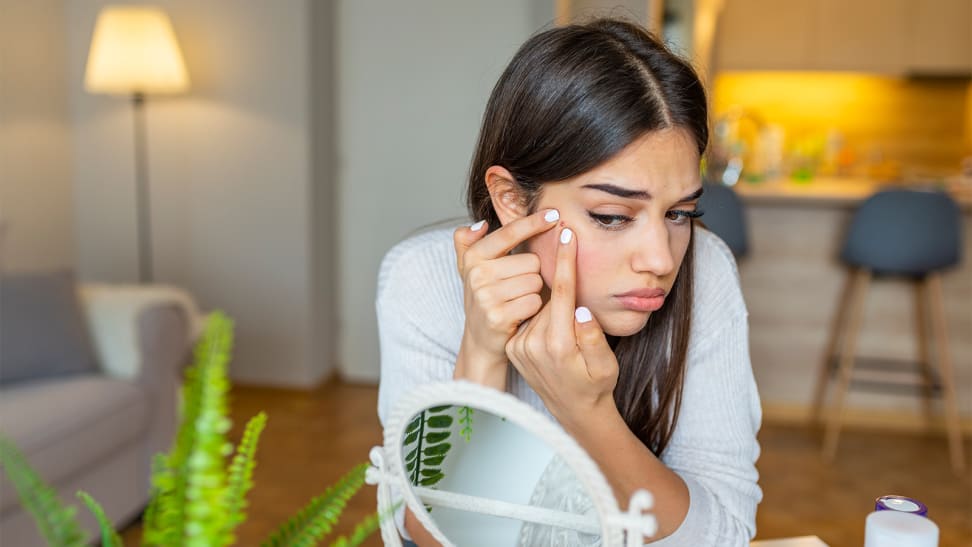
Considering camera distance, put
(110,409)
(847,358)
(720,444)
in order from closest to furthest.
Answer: (720,444), (110,409), (847,358)

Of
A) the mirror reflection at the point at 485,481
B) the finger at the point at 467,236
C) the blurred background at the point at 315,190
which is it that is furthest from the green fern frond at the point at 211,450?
the blurred background at the point at 315,190

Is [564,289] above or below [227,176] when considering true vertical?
above

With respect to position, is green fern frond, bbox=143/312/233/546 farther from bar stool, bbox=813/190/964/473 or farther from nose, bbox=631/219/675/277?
bar stool, bbox=813/190/964/473

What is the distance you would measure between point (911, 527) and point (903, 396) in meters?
2.96

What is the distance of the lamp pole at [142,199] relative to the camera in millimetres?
3822

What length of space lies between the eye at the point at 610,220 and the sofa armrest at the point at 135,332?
1943mm

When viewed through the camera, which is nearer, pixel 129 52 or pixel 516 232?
pixel 516 232

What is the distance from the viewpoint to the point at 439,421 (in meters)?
0.70

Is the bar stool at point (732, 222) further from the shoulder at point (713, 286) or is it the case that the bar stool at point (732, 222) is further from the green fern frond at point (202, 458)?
the green fern frond at point (202, 458)

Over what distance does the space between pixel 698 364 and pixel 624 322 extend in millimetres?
176

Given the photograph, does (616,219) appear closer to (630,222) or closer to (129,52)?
(630,222)

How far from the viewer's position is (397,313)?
116cm

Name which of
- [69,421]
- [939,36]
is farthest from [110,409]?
[939,36]

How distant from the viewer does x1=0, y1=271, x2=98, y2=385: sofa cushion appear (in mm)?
2463
